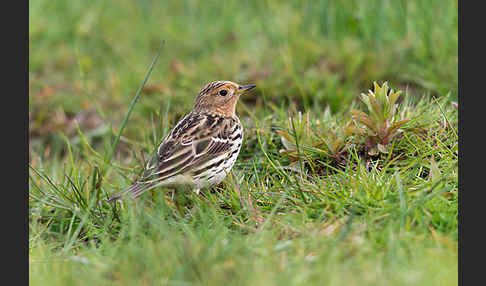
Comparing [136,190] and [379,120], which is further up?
[379,120]

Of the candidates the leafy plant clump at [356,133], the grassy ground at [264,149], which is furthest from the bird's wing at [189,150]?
the leafy plant clump at [356,133]

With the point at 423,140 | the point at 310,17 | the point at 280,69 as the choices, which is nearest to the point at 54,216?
the point at 423,140

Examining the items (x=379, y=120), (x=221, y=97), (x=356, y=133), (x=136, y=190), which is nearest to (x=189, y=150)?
(x=136, y=190)

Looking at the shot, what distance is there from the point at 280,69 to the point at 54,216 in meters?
3.74

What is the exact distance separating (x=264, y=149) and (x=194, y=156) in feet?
2.36

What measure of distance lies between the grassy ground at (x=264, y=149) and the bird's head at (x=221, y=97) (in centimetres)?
32

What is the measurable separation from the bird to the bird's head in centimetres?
17

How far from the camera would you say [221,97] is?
5492mm

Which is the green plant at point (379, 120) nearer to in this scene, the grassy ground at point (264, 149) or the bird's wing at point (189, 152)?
the grassy ground at point (264, 149)

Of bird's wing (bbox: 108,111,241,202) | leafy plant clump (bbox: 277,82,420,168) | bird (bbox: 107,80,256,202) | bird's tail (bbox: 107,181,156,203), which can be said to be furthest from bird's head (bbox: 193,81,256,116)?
bird's tail (bbox: 107,181,156,203)

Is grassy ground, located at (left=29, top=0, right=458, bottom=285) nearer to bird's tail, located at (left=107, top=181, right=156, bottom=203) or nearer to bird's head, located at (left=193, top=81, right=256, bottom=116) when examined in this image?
bird's tail, located at (left=107, top=181, right=156, bottom=203)

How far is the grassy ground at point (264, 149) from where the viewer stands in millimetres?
3471

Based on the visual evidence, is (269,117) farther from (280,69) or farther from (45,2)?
(45,2)

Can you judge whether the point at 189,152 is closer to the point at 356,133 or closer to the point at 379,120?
the point at 356,133
